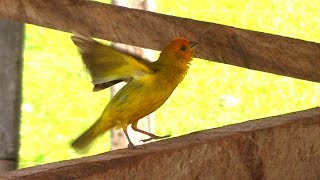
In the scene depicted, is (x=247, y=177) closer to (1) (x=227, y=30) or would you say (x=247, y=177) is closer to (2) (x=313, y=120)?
(2) (x=313, y=120)

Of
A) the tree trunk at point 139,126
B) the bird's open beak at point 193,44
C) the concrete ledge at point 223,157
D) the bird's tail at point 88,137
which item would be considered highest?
the tree trunk at point 139,126

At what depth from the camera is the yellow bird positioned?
7.52ft

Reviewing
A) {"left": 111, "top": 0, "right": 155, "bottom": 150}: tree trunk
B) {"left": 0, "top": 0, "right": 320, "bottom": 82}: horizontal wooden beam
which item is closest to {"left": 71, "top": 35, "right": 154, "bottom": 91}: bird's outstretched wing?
{"left": 0, "top": 0, "right": 320, "bottom": 82}: horizontal wooden beam

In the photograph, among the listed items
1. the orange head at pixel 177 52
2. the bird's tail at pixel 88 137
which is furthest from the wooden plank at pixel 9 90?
the orange head at pixel 177 52

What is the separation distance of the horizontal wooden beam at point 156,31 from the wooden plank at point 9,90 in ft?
1.38

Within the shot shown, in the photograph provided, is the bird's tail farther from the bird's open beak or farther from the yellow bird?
the bird's open beak

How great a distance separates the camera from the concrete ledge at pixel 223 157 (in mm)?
1650

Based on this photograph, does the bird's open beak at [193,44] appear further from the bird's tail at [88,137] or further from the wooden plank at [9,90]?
the wooden plank at [9,90]

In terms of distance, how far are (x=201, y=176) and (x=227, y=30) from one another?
990 mm

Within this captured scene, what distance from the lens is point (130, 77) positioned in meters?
2.44

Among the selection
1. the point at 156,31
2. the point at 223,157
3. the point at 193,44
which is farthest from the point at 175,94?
the point at 223,157

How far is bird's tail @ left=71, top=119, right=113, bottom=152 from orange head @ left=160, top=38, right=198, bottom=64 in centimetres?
24

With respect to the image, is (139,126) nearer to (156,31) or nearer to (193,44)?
(156,31)

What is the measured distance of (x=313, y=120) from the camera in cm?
193
